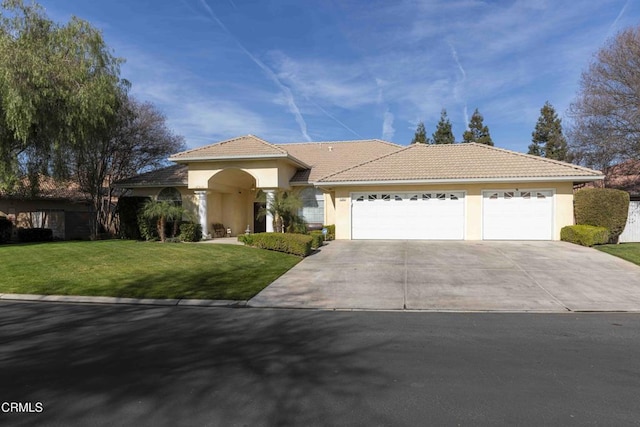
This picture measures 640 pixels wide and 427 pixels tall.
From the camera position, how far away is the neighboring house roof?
2159cm

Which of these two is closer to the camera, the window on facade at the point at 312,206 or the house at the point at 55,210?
the window on facade at the point at 312,206

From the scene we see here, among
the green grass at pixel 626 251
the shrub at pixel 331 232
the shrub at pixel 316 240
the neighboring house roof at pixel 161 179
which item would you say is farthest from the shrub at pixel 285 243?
the green grass at pixel 626 251

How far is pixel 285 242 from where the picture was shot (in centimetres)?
1473

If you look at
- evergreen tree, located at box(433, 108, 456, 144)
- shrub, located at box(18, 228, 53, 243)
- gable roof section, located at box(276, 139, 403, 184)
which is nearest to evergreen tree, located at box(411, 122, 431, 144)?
evergreen tree, located at box(433, 108, 456, 144)

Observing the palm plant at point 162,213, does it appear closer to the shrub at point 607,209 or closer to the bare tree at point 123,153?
the bare tree at point 123,153

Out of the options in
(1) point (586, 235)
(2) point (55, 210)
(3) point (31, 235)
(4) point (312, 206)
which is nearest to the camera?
(1) point (586, 235)

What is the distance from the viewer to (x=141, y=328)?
6.46 meters

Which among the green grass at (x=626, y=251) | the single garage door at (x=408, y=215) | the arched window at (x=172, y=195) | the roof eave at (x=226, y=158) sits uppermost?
the roof eave at (x=226, y=158)

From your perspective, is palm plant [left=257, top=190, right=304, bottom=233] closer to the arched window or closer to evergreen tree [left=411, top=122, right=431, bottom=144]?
the arched window

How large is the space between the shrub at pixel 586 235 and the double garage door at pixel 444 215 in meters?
0.99

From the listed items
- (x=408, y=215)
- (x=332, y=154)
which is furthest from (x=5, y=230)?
(x=408, y=215)

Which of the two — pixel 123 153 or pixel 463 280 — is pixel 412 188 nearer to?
pixel 463 280

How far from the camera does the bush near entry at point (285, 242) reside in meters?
14.2

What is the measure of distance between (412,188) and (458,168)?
2.30 meters
